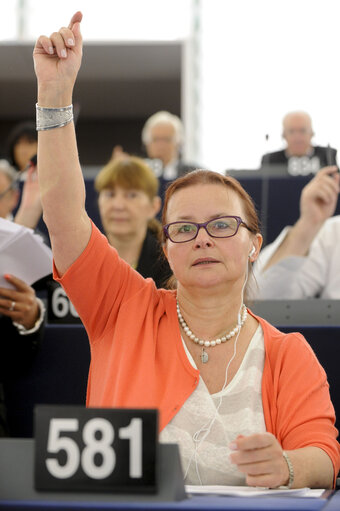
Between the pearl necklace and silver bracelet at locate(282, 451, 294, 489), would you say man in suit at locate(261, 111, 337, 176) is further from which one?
silver bracelet at locate(282, 451, 294, 489)

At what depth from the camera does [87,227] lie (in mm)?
1195

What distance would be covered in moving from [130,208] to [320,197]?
63 cm

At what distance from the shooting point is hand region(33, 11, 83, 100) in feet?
3.75

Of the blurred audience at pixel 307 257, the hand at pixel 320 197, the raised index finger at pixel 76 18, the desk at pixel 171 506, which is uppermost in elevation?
the raised index finger at pixel 76 18

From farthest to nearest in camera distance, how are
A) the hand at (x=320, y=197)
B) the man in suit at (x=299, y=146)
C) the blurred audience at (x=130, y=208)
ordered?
the man in suit at (x=299, y=146)
the blurred audience at (x=130, y=208)
the hand at (x=320, y=197)

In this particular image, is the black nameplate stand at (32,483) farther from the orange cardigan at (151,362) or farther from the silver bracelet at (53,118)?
the silver bracelet at (53,118)

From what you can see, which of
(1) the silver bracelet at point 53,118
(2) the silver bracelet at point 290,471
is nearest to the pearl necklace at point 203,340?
(2) the silver bracelet at point 290,471

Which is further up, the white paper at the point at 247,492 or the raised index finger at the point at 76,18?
the raised index finger at the point at 76,18

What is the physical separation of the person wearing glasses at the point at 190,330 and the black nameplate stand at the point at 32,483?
309mm

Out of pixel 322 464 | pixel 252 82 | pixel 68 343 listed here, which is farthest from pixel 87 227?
pixel 252 82

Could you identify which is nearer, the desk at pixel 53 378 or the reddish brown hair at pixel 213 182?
the reddish brown hair at pixel 213 182

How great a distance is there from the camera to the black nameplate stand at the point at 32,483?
749 millimetres

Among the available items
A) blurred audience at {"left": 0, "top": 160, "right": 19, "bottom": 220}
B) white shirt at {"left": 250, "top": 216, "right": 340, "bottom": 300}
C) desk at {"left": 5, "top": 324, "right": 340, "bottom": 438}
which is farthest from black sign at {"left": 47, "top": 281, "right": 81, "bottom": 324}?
white shirt at {"left": 250, "top": 216, "right": 340, "bottom": 300}

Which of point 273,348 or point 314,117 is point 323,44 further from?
point 273,348
